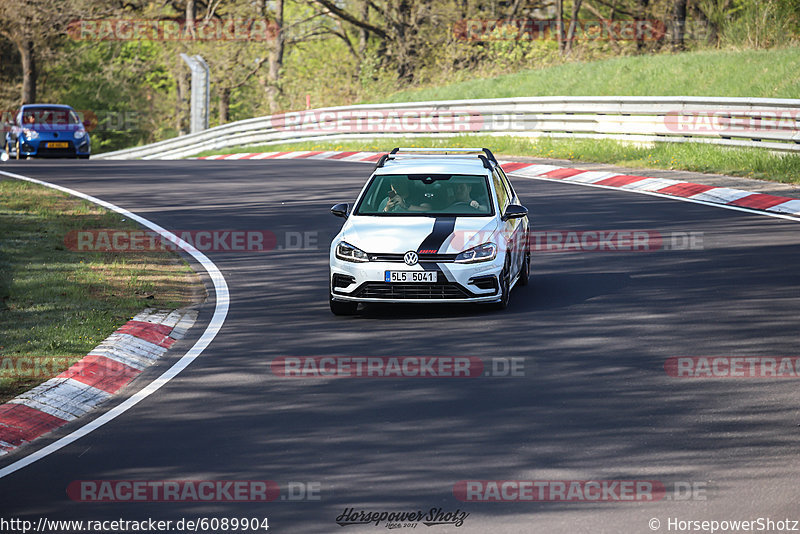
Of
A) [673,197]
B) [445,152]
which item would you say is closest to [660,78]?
[673,197]

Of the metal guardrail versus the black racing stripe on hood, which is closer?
the black racing stripe on hood

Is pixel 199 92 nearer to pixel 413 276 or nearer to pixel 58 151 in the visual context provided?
pixel 58 151

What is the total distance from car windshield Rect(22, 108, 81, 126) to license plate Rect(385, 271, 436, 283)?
2577 centimetres

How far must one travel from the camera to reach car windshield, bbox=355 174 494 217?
12.6 meters

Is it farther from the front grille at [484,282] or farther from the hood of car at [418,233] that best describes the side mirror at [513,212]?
the front grille at [484,282]

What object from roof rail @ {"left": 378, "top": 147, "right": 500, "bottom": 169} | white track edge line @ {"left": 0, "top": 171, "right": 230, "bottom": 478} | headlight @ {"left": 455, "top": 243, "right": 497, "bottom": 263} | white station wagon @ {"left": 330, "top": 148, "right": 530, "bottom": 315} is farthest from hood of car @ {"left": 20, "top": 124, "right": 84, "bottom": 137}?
headlight @ {"left": 455, "top": 243, "right": 497, "bottom": 263}

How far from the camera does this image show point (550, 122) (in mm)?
29062

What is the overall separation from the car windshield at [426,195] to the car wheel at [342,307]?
1.15 metres

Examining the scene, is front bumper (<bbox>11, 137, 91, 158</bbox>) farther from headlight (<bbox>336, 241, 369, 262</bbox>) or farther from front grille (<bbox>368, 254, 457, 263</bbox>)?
front grille (<bbox>368, 254, 457, 263</bbox>)

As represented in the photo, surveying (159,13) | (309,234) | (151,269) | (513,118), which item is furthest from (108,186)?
(159,13)

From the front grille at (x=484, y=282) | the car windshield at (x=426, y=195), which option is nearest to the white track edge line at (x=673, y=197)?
the car windshield at (x=426, y=195)

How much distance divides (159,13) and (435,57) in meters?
15.4

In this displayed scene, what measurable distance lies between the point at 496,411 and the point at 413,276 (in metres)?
3.31

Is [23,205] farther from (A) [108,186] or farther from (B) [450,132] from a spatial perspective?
(B) [450,132]
